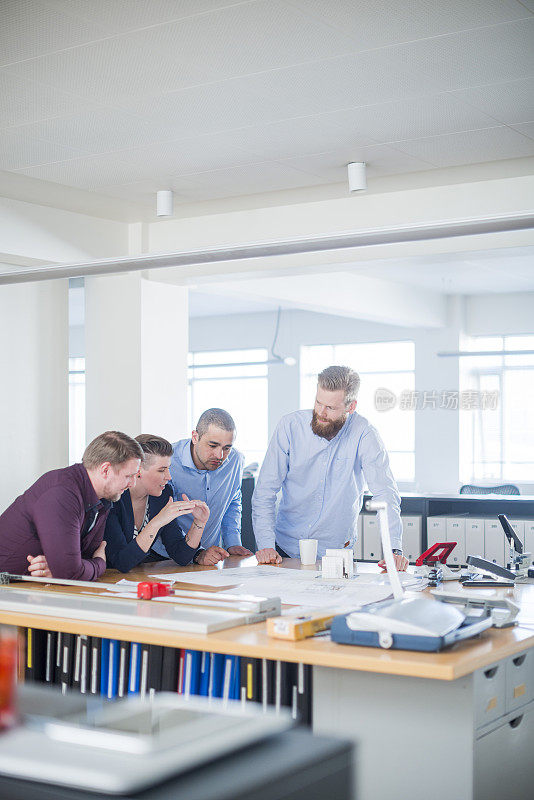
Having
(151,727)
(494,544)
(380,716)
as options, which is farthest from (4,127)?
(494,544)

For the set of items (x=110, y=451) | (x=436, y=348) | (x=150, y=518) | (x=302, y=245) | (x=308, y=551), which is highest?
(x=436, y=348)

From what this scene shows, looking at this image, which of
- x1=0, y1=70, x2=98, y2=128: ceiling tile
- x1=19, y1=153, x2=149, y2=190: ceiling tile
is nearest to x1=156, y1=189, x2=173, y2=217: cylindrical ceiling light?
x1=19, y1=153, x2=149, y2=190: ceiling tile

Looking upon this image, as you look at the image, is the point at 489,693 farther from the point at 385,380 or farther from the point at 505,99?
the point at 385,380

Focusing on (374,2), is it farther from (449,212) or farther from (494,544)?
(494,544)

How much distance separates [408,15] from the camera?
3.04 m

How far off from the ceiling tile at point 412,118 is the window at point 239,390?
30.6ft

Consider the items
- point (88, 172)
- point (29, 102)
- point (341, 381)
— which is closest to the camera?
point (29, 102)

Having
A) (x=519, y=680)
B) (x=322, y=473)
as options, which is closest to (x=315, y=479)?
(x=322, y=473)

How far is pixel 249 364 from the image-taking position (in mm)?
13797

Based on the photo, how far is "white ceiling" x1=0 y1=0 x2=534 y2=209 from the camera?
3070 millimetres

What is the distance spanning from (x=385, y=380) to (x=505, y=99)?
9.18 m

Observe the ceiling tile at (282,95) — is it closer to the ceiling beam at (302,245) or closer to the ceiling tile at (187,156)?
the ceiling tile at (187,156)

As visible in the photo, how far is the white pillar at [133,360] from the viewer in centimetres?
621

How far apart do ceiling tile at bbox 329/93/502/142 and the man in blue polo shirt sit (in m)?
1.47
